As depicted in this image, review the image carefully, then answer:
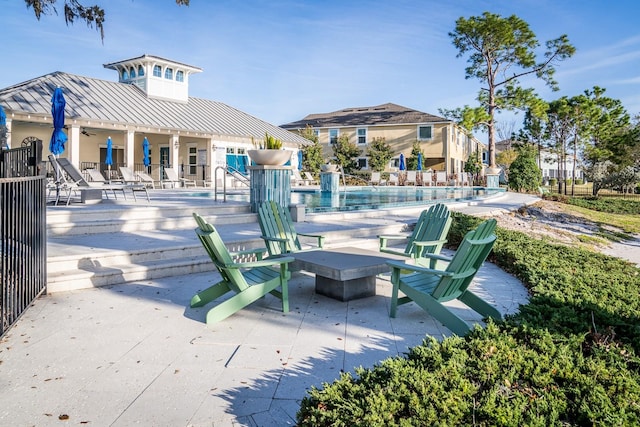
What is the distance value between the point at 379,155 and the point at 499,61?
34.9 ft

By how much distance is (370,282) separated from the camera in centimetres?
536

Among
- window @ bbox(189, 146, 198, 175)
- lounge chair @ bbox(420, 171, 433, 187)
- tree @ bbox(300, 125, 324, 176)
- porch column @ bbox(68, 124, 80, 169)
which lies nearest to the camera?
porch column @ bbox(68, 124, 80, 169)

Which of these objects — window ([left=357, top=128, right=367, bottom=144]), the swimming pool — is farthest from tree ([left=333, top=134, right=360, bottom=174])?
the swimming pool

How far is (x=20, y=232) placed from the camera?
4.25m

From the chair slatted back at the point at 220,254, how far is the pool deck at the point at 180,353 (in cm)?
37

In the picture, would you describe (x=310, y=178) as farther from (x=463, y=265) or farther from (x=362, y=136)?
(x=463, y=265)

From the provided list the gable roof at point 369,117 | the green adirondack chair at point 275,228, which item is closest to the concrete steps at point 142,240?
the green adirondack chair at point 275,228

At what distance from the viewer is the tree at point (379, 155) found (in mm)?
35594

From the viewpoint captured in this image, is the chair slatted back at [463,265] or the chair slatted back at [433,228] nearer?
the chair slatted back at [463,265]

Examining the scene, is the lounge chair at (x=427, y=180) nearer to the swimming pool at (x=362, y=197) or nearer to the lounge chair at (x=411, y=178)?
the lounge chair at (x=411, y=178)

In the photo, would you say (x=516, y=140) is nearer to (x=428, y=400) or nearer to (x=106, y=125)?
(x=106, y=125)

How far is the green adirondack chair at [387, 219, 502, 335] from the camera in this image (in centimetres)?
408

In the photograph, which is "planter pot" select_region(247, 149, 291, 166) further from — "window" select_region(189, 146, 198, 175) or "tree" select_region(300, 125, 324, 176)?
"tree" select_region(300, 125, 324, 176)

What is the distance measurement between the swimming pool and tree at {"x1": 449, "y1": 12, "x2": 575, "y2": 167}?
7513mm
